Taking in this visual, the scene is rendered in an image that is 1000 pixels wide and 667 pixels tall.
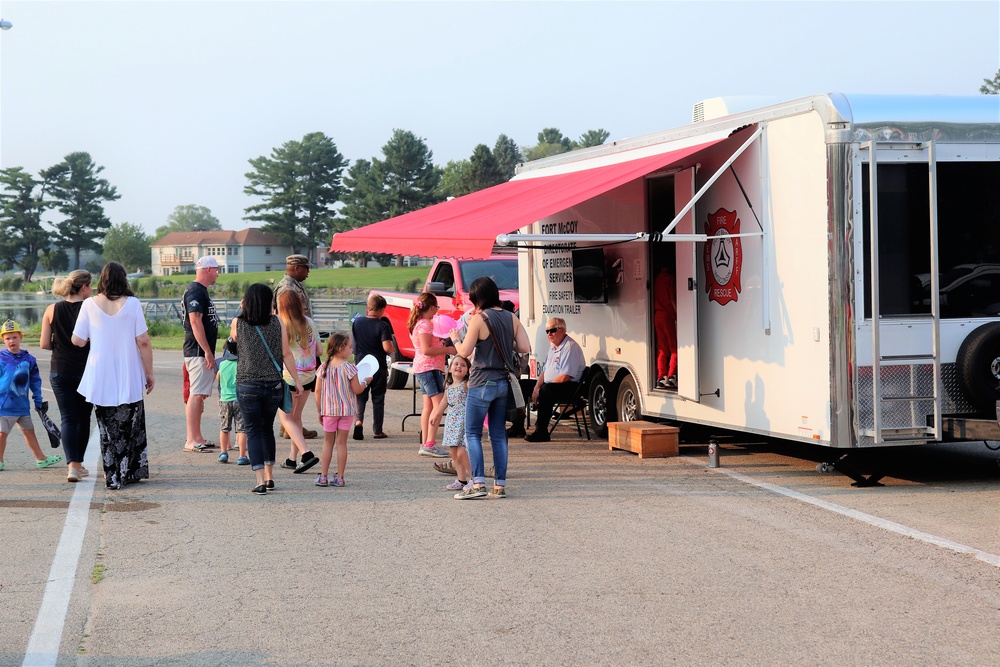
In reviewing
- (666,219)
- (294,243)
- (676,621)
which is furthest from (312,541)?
(294,243)

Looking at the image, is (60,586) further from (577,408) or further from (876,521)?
(577,408)

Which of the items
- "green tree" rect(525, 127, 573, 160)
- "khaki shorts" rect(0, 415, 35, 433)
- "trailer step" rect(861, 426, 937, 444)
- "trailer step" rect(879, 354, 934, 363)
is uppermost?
"green tree" rect(525, 127, 573, 160)

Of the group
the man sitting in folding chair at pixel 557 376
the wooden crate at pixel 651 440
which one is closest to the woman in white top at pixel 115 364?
the man sitting in folding chair at pixel 557 376

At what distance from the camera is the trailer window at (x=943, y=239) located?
8.50m

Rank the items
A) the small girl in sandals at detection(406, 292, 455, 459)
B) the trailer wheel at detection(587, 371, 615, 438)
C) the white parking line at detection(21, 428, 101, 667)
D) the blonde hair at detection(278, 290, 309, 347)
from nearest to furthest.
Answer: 1. the white parking line at detection(21, 428, 101, 667)
2. the blonde hair at detection(278, 290, 309, 347)
3. the small girl in sandals at detection(406, 292, 455, 459)
4. the trailer wheel at detection(587, 371, 615, 438)

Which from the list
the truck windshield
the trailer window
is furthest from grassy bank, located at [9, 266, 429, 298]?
the trailer window

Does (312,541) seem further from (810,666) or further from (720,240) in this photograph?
(720,240)

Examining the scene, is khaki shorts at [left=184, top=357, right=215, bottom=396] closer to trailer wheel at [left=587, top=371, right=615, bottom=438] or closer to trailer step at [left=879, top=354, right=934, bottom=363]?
trailer wheel at [left=587, top=371, right=615, bottom=438]

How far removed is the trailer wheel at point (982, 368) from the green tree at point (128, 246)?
123638 mm

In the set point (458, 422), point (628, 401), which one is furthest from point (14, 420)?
point (628, 401)

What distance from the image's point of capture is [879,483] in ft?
29.7

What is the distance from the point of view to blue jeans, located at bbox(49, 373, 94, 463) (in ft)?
30.7

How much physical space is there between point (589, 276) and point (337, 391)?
3.84 meters

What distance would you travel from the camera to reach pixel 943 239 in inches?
340
